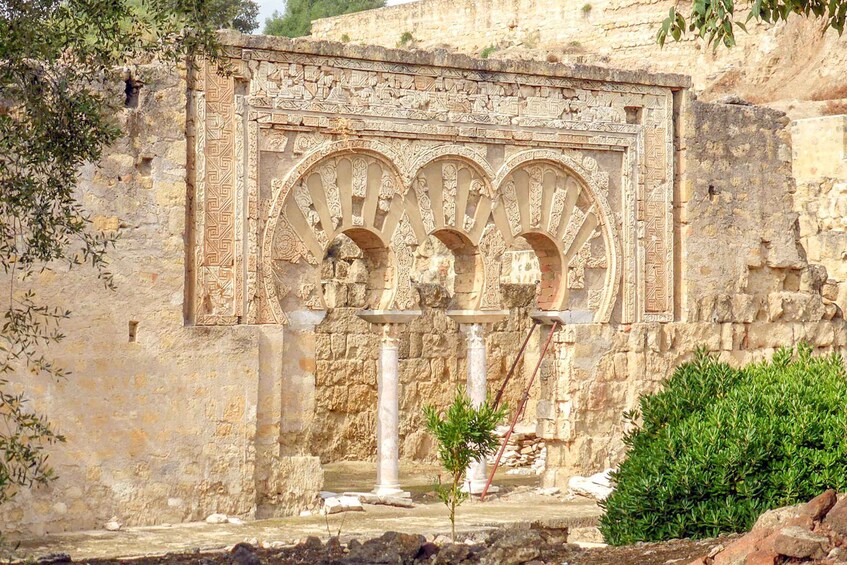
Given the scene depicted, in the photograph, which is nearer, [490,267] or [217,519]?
[217,519]

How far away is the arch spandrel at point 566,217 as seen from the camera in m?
14.0

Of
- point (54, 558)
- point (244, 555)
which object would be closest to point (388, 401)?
point (244, 555)

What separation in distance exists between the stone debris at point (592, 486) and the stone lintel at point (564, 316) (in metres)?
1.56

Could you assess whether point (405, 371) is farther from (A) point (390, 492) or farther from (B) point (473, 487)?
(A) point (390, 492)

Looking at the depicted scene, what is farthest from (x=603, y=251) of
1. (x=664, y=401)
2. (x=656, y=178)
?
(x=664, y=401)

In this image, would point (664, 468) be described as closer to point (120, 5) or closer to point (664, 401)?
point (664, 401)

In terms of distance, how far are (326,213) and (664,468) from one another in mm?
4350

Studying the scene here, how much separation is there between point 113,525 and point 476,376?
399 cm

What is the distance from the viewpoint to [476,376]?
14.1 metres

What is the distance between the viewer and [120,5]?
26.8 ft

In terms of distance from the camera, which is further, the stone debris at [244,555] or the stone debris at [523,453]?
the stone debris at [523,453]

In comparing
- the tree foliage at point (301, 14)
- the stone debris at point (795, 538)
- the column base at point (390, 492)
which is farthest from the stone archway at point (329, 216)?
the tree foliage at point (301, 14)

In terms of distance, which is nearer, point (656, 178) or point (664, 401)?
point (664, 401)

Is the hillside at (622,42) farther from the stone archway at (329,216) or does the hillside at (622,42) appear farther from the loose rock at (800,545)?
the loose rock at (800,545)
